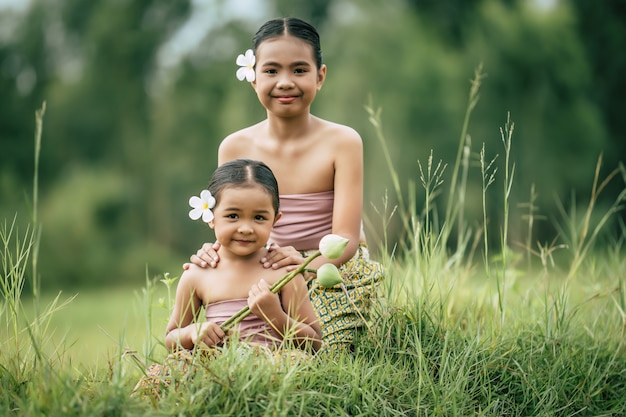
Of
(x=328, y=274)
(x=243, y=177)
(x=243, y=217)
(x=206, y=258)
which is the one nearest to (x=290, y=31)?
(x=243, y=177)

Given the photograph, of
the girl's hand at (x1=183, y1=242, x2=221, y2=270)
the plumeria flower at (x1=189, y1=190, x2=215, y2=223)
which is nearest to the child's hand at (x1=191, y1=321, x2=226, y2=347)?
the girl's hand at (x1=183, y1=242, x2=221, y2=270)

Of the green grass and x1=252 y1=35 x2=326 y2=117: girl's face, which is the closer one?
the green grass

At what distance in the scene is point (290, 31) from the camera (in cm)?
249

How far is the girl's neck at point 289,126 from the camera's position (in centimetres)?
260

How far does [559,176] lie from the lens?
12.8m

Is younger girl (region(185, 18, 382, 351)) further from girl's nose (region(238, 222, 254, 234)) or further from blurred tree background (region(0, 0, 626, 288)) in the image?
blurred tree background (region(0, 0, 626, 288))

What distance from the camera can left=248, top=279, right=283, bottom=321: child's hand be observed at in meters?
2.05

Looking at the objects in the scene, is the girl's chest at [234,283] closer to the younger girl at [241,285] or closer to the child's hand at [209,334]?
the younger girl at [241,285]

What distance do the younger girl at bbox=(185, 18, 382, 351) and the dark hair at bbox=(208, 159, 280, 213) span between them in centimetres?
31

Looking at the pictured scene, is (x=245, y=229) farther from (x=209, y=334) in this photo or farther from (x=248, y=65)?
(x=248, y=65)

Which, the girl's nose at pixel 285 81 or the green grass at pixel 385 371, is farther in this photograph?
the girl's nose at pixel 285 81

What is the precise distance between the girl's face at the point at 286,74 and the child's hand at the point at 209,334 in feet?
2.77

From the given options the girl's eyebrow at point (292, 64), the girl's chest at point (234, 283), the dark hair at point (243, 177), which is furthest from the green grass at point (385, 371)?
the girl's eyebrow at point (292, 64)

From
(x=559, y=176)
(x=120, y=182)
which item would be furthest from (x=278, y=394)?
(x=120, y=182)
